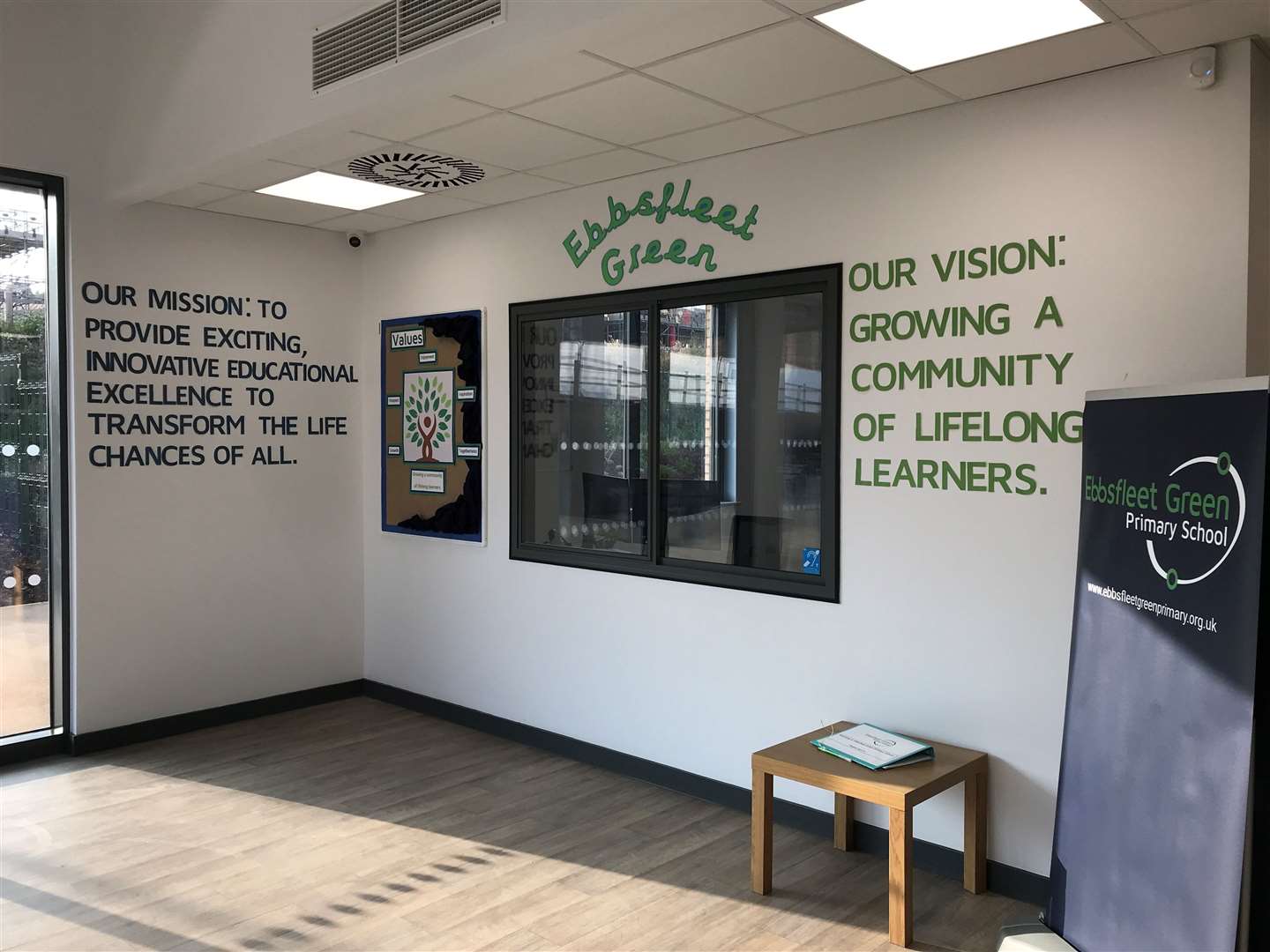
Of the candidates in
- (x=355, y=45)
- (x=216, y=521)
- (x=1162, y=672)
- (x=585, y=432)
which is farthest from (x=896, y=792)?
(x=216, y=521)

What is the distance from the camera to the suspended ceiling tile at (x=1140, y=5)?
2.81 m

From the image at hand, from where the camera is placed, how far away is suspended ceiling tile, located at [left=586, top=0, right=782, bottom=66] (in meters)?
2.80

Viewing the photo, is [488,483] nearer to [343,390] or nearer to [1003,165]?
[343,390]

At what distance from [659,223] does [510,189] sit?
31.9 inches

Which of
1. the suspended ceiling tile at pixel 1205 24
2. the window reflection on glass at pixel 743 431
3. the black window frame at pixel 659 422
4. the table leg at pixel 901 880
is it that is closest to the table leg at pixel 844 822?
the table leg at pixel 901 880

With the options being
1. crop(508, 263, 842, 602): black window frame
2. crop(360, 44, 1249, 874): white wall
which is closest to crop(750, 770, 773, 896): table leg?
crop(360, 44, 1249, 874): white wall

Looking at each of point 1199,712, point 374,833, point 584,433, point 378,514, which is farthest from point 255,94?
point 1199,712

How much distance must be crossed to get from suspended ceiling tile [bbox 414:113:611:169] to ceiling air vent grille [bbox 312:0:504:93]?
15.1 inches

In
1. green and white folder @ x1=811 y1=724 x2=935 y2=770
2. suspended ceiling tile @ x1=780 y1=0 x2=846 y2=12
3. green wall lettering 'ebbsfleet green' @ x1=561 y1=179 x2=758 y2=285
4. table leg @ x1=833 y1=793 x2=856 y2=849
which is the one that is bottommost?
table leg @ x1=833 y1=793 x2=856 y2=849

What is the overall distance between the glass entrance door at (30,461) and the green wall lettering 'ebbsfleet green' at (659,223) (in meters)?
2.57

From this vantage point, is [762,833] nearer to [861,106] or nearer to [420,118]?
[861,106]

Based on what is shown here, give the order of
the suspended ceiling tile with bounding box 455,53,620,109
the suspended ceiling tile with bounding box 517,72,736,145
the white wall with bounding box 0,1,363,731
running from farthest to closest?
the white wall with bounding box 0,1,363,731
the suspended ceiling tile with bounding box 517,72,736,145
the suspended ceiling tile with bounding box 455,53,620,109

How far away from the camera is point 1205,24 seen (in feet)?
9.68

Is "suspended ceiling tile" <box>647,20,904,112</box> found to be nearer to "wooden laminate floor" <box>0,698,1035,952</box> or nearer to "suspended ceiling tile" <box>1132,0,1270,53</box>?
"suspended ceiling tile" <box>1132,0,1270,53</box>
